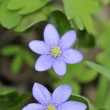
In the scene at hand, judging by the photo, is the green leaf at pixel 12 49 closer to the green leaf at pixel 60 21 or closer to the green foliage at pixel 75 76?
the green foliage at pixel 75 76

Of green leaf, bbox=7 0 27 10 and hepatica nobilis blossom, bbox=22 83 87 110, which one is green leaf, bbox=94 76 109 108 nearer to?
hepatica nobilis blossom, bbox=22 83 87 110

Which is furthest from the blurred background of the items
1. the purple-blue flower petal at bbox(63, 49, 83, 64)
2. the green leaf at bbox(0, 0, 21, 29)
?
the purple-blue flower petal at bbox(63, 49, 83, 64)

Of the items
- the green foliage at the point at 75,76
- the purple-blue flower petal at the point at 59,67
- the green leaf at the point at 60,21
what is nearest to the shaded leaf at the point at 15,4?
the green leaf at the point at 60,21

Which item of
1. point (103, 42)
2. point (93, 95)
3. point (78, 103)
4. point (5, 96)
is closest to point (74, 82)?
point (103, 42)

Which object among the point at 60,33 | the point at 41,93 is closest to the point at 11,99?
the point at 41,93

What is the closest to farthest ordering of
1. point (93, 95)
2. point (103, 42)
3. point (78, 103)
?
point (78, 103) < point (103, 42) < point (93, 95)

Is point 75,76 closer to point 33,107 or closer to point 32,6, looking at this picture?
point 32,6

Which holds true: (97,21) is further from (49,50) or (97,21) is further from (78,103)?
(78,103)
